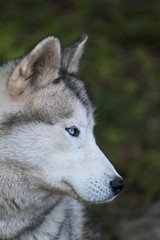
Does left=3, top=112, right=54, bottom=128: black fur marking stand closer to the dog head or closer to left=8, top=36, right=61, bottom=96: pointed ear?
the dog head

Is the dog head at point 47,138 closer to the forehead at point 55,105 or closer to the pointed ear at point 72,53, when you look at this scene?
the forehead at point 55,105

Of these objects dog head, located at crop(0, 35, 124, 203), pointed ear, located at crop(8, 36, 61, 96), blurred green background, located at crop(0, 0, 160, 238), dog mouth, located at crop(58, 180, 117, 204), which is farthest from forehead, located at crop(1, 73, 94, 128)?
blurred green background, located at crop(0, 0, 160, 238)

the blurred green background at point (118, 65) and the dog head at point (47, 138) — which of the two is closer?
the dog head at point (47, 138)

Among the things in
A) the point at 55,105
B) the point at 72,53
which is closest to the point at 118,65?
the point at 72,53

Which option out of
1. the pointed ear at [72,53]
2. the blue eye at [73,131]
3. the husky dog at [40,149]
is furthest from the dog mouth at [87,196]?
the pointed ear at [72,53]

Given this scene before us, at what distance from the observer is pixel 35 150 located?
4.64m

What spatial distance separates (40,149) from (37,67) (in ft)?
2.46

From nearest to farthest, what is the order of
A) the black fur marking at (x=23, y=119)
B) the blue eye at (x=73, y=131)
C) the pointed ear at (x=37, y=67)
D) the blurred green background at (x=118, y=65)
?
1. the pointed ear at (x=37, y=67)
2. the black fur marking at (x=23, y=119)
3. the blue eye at (x=73, y=131)
4. the blurred green background at (x=118, y=65)

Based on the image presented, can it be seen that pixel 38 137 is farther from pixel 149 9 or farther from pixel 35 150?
pixel 149 9

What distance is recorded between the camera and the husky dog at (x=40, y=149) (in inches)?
183

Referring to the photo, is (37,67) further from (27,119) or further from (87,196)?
(87,196)

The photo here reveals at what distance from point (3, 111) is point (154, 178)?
428 cm

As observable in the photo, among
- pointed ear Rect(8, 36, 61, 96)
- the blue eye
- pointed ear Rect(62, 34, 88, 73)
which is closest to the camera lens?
pointed ear Rect(8, 36, 61, 96)

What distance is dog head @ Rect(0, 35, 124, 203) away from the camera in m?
4.63
